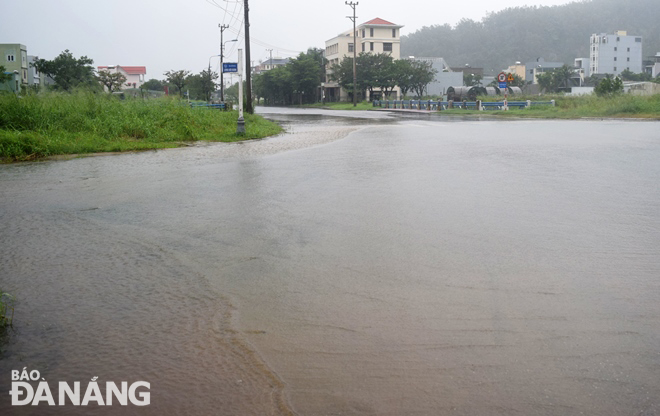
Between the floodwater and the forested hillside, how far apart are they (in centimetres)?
18332

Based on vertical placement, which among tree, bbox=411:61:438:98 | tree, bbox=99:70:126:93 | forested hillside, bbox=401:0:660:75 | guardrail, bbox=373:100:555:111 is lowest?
guardrail, bbox=373:100:555:111

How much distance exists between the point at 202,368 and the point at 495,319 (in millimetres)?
2179

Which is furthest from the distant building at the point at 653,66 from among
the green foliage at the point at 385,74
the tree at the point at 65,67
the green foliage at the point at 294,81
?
the tree at the point at 65,67

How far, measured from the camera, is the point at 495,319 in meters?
4.88

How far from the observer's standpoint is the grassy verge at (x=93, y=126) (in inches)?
696

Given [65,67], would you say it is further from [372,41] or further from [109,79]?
[372,41]

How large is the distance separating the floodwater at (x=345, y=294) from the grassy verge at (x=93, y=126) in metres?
6.64

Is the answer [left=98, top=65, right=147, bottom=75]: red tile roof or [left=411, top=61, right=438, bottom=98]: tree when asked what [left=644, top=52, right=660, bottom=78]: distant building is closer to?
[left=411, top=61, right=438, bottom=98]: tree

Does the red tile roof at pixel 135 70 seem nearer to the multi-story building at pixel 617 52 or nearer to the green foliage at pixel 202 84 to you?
the green foliage at pixel 202 84

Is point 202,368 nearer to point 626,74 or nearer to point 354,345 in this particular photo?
point 354,345

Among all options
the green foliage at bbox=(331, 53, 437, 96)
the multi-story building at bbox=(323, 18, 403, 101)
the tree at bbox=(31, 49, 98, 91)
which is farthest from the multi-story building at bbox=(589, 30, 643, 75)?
the tree at bbox=(31, 49, 98, 91)

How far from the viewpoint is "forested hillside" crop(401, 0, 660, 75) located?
183250mm

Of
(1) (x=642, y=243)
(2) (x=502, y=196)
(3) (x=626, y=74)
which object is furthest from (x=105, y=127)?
(3) (x=626, y=74)

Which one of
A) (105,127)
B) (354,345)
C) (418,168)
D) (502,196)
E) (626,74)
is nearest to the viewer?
(354,345)
